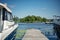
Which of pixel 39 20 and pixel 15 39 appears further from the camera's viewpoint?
pixel 39 20

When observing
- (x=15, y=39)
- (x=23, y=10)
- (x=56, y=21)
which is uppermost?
(x=23, y=10)

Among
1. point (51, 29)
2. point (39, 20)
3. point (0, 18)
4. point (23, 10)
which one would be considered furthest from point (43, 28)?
point (0, 18)

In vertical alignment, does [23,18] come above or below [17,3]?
below

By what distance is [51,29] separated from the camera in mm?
7020

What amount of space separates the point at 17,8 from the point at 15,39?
126 centimetres

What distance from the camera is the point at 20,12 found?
5.81 metres

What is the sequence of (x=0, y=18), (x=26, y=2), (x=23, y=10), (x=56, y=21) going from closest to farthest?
(x=0, y=18) < (x=26, y=2) < (x=23, y=10) < (x=56, y=21)

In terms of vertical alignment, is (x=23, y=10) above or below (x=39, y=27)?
above

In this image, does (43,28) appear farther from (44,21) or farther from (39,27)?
(44,21)

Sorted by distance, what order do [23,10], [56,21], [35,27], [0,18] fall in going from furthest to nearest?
[35,27] → [56,21] → [23,10] → [0,18]

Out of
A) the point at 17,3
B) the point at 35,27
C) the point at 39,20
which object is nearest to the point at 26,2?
the point at 17,3

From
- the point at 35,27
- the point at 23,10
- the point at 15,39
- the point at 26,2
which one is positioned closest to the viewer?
the point at 15,39

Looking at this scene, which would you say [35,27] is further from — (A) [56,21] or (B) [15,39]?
(B) [15,39]

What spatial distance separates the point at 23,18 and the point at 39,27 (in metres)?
1.92
